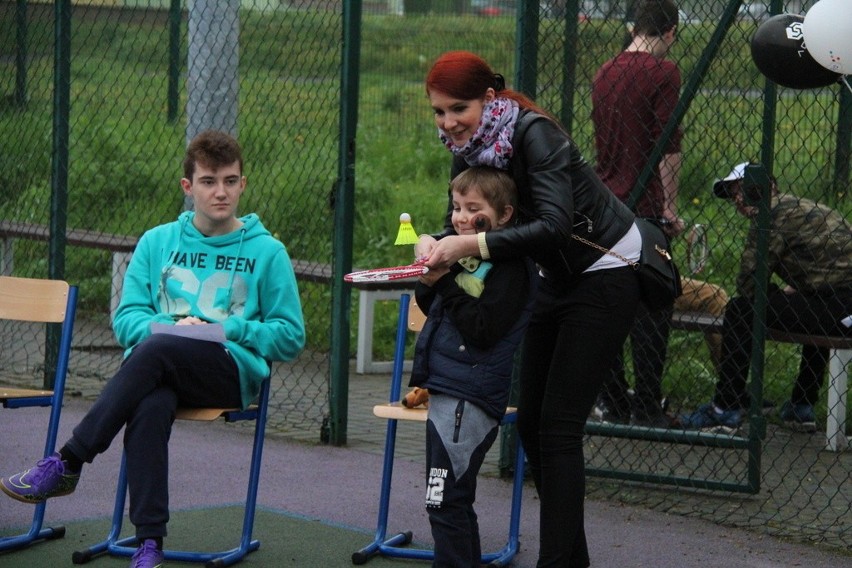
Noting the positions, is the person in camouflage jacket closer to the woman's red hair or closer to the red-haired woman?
the red-haired woman

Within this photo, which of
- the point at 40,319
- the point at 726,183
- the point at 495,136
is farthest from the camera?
the point at 726,183

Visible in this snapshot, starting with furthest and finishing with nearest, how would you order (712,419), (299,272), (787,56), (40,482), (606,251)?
(299,272)
(712,419)
(787,56)
(40,482)
(606,251)

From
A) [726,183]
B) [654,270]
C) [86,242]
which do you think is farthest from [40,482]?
[86,242]

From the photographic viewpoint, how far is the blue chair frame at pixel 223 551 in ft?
15.9

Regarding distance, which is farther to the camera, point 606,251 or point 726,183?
point 726,183

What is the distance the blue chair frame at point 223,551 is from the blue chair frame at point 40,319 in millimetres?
248

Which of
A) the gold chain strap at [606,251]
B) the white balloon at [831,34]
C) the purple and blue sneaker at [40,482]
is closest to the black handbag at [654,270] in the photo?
the gold chain strap at [606,251]

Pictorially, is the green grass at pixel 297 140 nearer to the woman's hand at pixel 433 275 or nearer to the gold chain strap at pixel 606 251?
the gold chain strap at pixel 606 251

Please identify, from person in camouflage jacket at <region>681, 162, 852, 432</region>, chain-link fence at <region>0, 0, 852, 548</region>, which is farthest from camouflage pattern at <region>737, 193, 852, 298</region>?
chain-link fence at <region>0, 0, 852, 548</region>

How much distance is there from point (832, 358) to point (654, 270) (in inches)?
109

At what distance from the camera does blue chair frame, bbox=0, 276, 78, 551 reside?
197 inches

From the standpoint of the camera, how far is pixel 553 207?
4.05 meters

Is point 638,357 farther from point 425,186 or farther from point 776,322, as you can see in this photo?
point 425,186

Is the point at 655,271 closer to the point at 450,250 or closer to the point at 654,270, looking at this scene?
the point at 654,270
